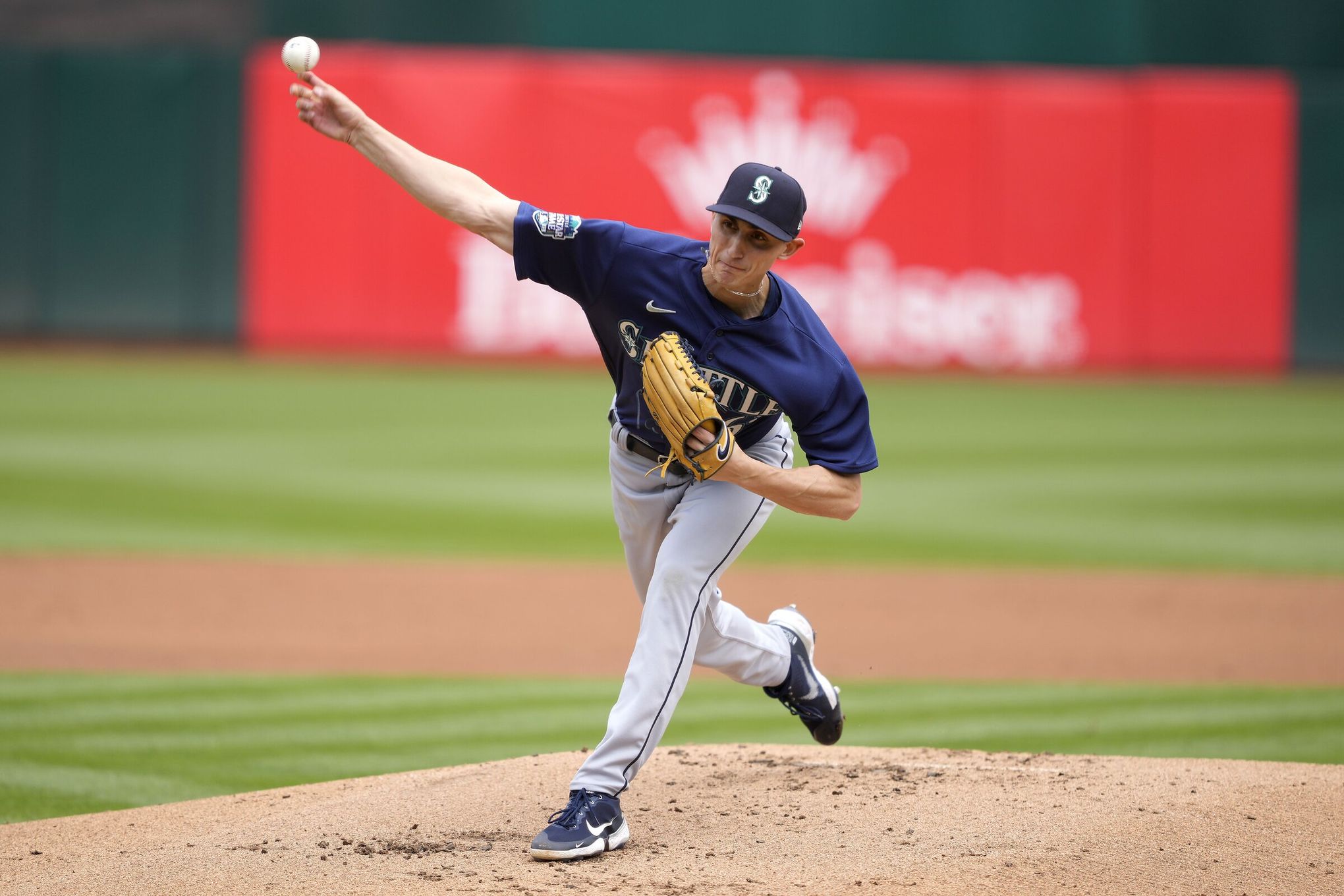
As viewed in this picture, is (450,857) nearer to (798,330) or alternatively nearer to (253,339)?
(798,330)

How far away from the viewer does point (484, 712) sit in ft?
18.8

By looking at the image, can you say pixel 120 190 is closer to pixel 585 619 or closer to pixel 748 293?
pixel 585 619

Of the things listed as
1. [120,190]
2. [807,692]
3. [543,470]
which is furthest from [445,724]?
[120,190]

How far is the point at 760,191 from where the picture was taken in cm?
366

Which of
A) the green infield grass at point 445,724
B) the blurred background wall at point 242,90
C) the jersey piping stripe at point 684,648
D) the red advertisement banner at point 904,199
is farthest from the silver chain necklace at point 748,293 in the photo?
the blurred background wall at point 242,90

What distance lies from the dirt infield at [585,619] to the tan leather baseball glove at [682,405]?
2.98m

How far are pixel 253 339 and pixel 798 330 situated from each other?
587 inches

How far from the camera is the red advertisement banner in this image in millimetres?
17469

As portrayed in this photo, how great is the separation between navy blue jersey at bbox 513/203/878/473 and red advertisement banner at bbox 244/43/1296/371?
13569 mm

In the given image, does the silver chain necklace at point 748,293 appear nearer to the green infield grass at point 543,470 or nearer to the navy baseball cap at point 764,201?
the navy baseball cap at point 764,201

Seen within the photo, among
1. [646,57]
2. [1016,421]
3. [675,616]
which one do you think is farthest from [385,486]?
[646,57]

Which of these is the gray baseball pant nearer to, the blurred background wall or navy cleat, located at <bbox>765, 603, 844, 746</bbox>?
navy cleat, located at <bbox>765, 603, 844, 746</bbox>

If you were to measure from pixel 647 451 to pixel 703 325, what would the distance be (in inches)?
16.3

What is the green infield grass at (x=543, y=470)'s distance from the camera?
9.50m
